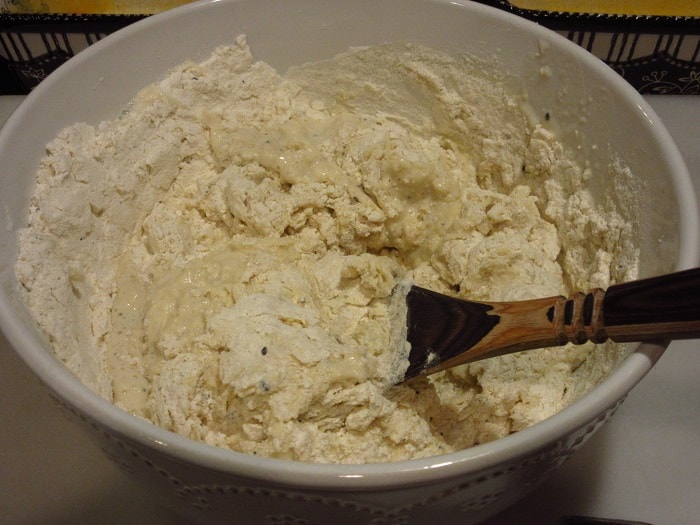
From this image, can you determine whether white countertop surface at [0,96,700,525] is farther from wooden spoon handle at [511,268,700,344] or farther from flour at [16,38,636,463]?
wooden spoon handle at [511,268,700,344]

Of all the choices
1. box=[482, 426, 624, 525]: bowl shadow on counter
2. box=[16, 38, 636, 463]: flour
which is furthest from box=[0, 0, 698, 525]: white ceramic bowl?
box=[482, 426, 624, 525]: bowl shadow on counter

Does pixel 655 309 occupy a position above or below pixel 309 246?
above

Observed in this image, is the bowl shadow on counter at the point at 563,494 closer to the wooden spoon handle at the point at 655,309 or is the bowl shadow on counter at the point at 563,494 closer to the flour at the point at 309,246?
the flour at the point at 309,246

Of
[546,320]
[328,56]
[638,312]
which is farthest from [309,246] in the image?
[638,312]

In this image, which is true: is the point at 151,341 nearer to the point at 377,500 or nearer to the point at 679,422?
the point at 377,500

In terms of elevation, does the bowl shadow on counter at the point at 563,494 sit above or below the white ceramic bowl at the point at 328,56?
below

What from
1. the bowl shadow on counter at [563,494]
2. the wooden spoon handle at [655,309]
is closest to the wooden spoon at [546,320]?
the wooden spoon handle at [655,309]

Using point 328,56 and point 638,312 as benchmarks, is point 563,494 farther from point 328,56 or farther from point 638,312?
point 328,56
